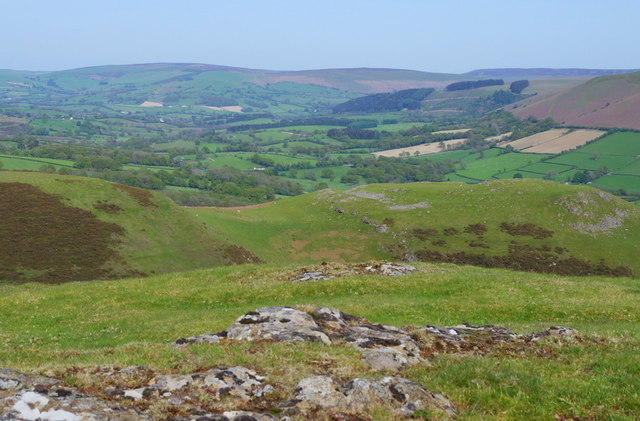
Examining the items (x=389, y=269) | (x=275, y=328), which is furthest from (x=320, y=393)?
(x=389, y=269)

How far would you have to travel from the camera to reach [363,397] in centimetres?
1111

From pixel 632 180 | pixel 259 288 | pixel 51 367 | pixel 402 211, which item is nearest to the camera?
pixel 51 367

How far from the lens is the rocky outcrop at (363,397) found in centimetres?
1073

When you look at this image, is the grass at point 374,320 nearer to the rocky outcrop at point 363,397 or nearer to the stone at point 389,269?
the rocky outcrop at point 363,397

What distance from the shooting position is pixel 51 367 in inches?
500

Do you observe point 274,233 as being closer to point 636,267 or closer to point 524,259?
point 524,259

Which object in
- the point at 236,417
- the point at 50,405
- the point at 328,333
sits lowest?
the point at 328,333

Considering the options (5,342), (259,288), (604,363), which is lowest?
(259,288)

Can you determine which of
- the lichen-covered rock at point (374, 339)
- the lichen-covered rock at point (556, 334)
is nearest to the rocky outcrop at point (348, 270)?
the lichen-covered rock at point (374, 339)

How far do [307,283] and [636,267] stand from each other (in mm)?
78953

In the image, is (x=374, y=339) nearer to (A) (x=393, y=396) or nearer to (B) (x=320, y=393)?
(A) (x=393, y=396)

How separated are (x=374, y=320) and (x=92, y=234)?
59.4 metres

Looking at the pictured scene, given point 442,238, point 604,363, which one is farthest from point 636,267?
point 604,363

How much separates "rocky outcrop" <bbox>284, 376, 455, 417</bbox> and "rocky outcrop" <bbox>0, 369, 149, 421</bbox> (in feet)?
12.7
